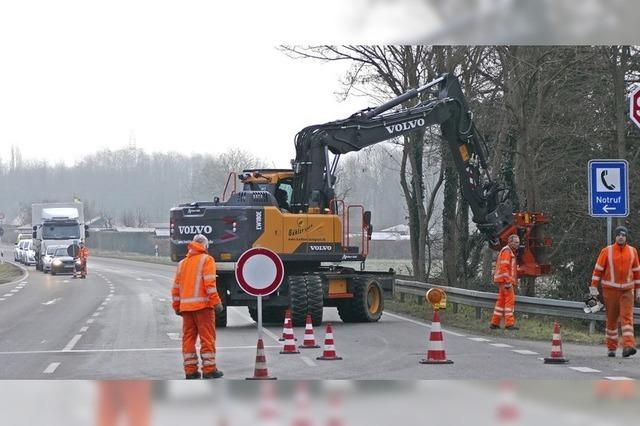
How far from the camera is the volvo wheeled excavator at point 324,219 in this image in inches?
949

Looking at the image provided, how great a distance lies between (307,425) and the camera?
21.0 ft

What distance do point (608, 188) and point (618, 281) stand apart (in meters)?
2.79

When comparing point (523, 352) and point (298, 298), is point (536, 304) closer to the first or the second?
point (298, 298)

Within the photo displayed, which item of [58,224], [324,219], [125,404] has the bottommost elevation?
[125,404]

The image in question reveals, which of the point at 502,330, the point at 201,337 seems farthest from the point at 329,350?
the point at 502,330

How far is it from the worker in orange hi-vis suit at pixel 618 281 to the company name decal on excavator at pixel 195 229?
954 centimetres

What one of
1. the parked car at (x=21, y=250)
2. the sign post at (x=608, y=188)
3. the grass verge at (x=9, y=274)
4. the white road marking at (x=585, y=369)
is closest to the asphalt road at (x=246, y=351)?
the white road marking at (x=585, y=369)

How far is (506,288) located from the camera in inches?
870

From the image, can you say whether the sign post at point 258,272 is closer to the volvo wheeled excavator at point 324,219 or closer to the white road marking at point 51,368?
the white road marking at point 51,368

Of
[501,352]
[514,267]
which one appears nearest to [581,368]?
[501,352]

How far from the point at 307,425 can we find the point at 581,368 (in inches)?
391

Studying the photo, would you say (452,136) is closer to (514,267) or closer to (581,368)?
(514,267)

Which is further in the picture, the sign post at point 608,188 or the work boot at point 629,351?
the sign post at point 608,188

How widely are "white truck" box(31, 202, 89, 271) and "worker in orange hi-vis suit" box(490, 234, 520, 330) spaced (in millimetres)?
43317
